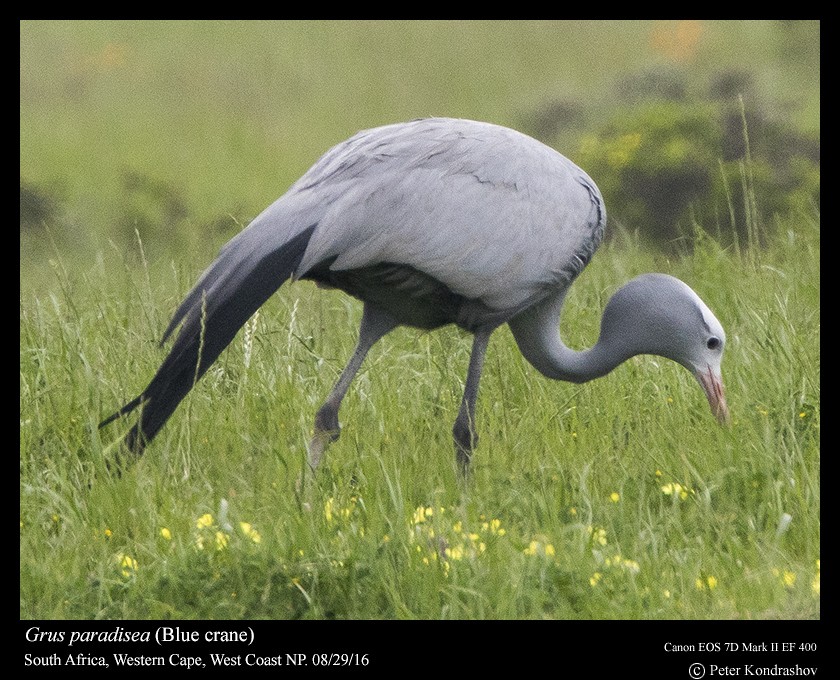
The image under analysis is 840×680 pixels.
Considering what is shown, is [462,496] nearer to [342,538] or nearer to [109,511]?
[342,538]

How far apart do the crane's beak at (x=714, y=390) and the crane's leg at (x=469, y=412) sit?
0.90 m

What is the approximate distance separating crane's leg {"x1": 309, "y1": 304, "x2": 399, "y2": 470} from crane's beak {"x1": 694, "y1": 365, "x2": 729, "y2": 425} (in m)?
1.25

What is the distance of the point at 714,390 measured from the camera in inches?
207

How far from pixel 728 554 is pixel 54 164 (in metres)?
12.9

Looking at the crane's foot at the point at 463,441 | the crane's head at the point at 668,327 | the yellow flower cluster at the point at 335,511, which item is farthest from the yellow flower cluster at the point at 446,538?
the crane's head at the point at 668,327

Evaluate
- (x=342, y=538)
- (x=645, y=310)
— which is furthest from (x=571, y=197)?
(x=342, y=538)

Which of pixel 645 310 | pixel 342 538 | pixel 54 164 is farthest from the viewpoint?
pixel 54 164

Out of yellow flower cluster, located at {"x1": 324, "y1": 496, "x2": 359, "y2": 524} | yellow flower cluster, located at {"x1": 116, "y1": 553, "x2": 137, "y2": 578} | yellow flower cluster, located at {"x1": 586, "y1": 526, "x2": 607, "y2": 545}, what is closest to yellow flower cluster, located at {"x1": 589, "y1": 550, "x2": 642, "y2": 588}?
yellow flower cluster, located at {"x1": 586, "y1": 526, "x2": 607, "y2": 545}

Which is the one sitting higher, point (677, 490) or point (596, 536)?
point (677, 490)

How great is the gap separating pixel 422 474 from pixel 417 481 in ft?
0.20

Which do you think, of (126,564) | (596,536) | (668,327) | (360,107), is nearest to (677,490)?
(596,536)

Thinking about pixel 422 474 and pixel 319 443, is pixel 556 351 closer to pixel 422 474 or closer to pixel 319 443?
pixel 422 474

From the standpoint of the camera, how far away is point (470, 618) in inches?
148

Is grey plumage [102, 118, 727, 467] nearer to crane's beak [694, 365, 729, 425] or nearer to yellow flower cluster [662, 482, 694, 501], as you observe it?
crane's beak [694, 365, 729, 425]
